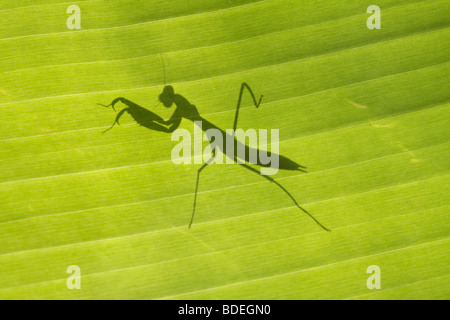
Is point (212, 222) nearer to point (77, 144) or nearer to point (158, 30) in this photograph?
point (77, 144)

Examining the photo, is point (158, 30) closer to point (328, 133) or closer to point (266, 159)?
point (266, 159)

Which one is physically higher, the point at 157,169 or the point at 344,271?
the point at 157,169

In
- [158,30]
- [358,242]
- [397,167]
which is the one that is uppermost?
[158,30]

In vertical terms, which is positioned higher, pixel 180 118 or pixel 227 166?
pixel 180 118

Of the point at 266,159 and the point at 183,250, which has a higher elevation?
the point at 266,159

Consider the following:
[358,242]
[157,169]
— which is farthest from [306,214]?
[157,169]

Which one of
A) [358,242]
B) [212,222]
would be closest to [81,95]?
[212,222]
